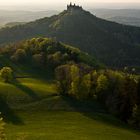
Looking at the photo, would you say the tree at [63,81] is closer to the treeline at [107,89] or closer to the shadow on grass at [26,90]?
the treeline at [107,89]

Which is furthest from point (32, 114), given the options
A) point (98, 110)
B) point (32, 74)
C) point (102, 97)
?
point (32, 74)

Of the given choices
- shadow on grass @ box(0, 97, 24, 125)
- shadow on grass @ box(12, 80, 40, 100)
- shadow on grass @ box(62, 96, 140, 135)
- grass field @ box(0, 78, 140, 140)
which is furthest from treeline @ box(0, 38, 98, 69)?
shadow on grass @ box(0, 97, 24, 125)

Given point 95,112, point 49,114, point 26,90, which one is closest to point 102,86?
point 95,112

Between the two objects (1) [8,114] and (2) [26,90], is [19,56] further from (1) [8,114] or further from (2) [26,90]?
(1) [8,114]

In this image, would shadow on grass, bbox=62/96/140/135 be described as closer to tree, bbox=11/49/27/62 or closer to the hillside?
the hillside

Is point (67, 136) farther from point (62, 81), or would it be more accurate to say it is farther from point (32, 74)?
point (32, 74)

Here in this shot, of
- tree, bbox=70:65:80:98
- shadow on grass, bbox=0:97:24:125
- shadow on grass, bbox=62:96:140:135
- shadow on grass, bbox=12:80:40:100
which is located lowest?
shadow on grass, bbox=62:96:140:135

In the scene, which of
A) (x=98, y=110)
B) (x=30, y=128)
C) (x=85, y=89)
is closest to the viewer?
(x=30, y=128)
